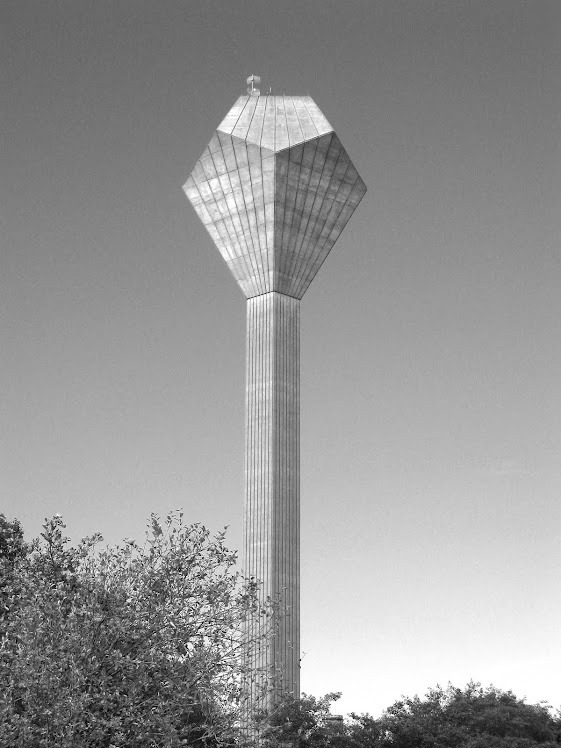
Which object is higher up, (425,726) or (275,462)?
(275,462)

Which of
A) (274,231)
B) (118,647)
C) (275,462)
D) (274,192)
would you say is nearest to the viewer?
(118,647)

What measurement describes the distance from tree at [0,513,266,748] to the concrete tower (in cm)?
4516

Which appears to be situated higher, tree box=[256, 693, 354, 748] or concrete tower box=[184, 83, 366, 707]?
concrete tower box=[184, 83, 366, 707]

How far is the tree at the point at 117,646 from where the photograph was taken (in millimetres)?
22281

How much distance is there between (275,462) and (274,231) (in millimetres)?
14534

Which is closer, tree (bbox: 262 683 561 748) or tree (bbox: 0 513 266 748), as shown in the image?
tree (bbox: 0 513 266 748)

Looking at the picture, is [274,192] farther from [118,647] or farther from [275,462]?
[118,647]

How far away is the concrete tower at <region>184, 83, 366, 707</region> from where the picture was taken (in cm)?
7175

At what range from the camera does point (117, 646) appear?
23.6 meters

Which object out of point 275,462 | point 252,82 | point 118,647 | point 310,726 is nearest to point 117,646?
point 118,647

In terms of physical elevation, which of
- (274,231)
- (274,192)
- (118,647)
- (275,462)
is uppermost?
(274,192)

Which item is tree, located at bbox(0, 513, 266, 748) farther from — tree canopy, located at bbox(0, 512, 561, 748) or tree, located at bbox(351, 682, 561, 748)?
tree, located at bbox(351, 682, 561, 748)

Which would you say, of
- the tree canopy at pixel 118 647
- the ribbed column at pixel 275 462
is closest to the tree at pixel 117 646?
the tree canopy at pixel 118 647

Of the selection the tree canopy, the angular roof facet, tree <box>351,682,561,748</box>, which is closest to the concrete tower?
the angular roof facet
